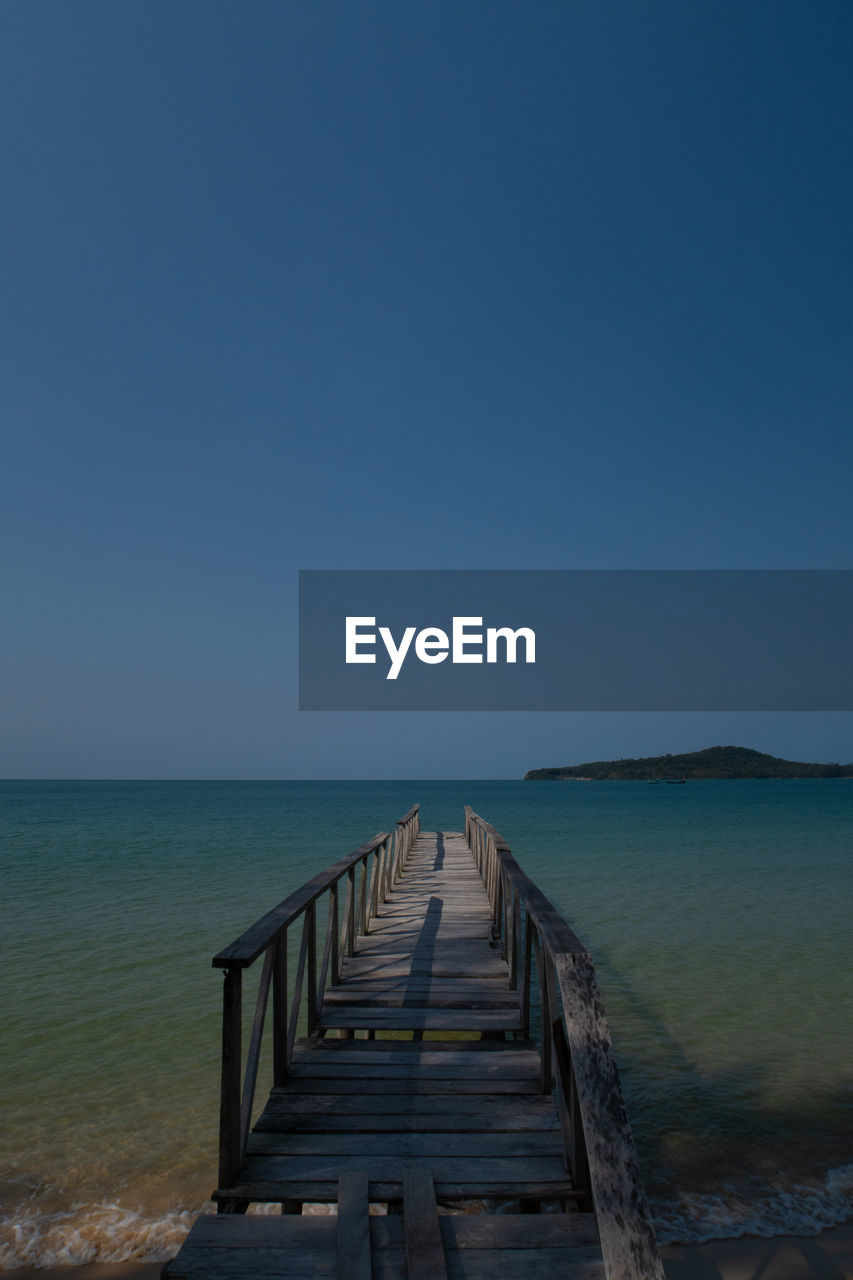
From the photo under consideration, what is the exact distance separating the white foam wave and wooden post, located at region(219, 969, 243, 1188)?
9.41 feet

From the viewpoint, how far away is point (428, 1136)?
3143mm

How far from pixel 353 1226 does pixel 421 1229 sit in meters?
0.22

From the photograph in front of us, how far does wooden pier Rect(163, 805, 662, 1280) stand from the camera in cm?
221

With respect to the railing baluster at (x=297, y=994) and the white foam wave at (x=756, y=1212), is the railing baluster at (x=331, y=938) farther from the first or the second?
the white foam wave at (x=756, y=1212)

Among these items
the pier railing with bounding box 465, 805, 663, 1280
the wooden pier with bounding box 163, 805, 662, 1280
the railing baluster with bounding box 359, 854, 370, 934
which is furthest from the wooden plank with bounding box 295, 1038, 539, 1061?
the railing baluster with bounding box 359, 854, 370, 934

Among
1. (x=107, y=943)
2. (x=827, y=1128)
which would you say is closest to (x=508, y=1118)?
(x=827, y=1128)

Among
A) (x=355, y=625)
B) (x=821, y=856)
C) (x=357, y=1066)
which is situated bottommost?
(x=821, y=856)

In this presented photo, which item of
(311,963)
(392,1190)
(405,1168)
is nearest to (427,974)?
(311,963)

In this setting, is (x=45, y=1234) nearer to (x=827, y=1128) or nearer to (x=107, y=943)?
(x=827, y=1128)

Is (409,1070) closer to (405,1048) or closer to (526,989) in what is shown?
(405,1048)

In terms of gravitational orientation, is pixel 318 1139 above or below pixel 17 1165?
above

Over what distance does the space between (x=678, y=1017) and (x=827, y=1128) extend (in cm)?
253

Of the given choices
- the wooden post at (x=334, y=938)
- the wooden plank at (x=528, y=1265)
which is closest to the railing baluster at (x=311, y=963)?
the wooden post at (x=334, y=938)

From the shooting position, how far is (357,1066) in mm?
3955
